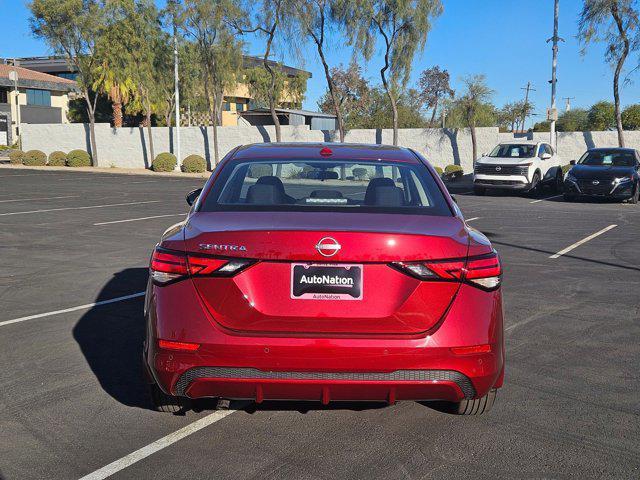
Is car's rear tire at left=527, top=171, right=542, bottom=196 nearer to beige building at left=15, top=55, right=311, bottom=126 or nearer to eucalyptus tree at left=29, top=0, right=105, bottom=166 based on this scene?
eucalyptus tree at left=29, top=0, right=105, bottom=166

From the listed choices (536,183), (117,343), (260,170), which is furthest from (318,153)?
(536,183)

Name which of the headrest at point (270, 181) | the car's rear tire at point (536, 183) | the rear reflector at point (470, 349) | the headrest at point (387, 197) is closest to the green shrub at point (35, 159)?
the car's rear tire at point (536, 183)

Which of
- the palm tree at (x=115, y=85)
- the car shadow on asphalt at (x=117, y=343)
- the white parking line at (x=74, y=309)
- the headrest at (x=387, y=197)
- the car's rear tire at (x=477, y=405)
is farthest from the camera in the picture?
the palm tree at (x=115, y=85)

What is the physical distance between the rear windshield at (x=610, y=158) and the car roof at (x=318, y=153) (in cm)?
1831

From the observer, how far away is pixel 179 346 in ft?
11.3

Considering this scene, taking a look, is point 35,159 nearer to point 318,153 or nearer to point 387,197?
point 318,153

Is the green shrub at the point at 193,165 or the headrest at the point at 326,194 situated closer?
the headrest at the point at 326,194

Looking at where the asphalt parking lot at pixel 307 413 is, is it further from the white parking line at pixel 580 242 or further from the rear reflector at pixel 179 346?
the white parking line at pixel 580 242

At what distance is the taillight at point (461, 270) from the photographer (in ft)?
11.1

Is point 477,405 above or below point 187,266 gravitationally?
below

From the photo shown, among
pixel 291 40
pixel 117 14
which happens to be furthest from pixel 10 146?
pixel 291 40

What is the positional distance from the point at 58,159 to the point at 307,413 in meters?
43.7

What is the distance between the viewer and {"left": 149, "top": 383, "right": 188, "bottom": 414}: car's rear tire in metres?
4.01

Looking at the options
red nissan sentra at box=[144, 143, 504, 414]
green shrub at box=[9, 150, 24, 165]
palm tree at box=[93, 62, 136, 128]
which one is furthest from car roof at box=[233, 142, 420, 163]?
green shrub at box=[9, 150, 24, 165]
